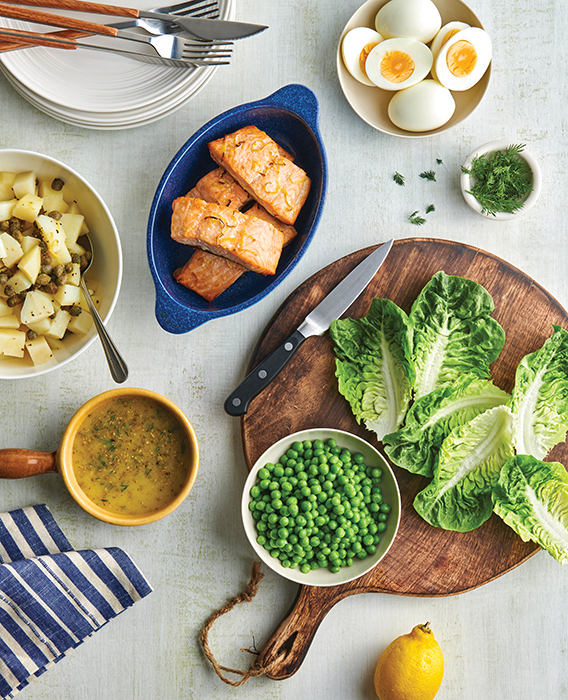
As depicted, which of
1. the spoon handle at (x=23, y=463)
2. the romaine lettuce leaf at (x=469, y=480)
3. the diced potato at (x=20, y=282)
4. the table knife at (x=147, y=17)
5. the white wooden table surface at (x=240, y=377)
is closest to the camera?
the table knife at (x=147, y=17)

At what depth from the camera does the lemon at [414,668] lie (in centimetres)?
207

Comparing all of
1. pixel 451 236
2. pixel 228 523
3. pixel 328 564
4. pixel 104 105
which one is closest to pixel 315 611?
pixel 328 564

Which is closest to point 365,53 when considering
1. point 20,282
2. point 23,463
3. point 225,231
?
point 225,231

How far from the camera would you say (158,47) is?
6.39 feet

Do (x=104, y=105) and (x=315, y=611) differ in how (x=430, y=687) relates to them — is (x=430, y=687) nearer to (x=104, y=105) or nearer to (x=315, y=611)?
(x=315, y=611)

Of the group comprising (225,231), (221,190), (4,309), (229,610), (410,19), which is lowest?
(229,610)

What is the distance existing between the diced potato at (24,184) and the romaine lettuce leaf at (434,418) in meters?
1.66

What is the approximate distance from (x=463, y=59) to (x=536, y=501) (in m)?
1.76

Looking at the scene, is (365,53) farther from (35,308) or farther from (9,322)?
(9,322)

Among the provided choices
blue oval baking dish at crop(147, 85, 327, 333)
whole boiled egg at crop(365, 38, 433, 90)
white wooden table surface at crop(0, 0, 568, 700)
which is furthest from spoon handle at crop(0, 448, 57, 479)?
whole boiled egg at crop(365, 38, 433, 90)

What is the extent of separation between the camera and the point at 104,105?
2105 millimetres

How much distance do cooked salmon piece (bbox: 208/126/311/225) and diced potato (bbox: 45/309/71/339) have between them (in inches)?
32.8

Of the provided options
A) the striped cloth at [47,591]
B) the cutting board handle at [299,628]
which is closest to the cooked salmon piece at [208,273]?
the striped cloth at [47,591]

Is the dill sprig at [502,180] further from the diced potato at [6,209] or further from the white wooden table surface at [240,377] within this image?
the diced potato at [6,209]
